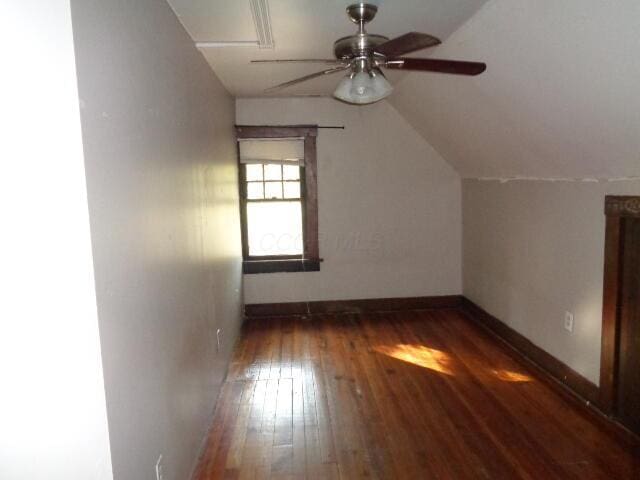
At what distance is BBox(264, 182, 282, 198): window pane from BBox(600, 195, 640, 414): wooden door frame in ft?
10.3

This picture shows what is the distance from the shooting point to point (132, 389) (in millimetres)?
1593

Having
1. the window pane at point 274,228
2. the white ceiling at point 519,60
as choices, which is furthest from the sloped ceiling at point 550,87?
the window pane at point 274,228

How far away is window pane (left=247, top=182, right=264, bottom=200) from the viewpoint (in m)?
4.98

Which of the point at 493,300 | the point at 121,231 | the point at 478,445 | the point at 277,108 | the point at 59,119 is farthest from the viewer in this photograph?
the point at 277,108

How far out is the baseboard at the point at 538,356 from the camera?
3043 mm

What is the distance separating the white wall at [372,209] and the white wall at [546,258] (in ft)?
1.53

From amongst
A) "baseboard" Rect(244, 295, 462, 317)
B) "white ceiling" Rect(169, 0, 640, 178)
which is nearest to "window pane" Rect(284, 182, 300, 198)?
"baseboard" Rect(244, 295, 462, 317)

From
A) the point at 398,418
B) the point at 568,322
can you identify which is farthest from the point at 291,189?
the point at 568,322

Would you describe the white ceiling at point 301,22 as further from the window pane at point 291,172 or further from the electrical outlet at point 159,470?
the electrical outlet at point 159,470

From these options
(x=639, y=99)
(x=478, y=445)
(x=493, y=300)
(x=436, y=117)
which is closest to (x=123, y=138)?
(x=639, y=99)

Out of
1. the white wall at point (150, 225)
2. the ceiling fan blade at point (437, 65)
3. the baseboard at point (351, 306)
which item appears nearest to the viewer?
the white wall at point (150, 225)

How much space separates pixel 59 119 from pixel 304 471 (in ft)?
6.65

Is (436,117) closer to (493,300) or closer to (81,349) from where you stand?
(493,300)

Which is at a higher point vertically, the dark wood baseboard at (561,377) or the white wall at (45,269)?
the white wall at (45,269)
